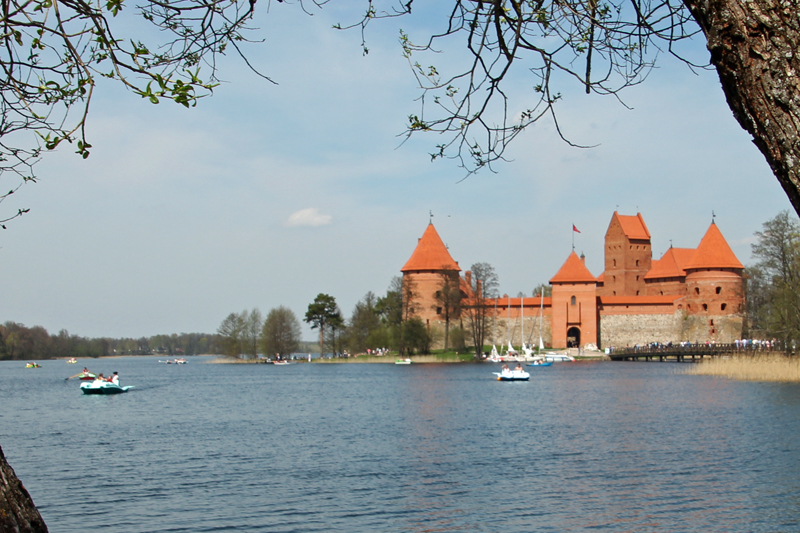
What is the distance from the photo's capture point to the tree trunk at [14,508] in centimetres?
232

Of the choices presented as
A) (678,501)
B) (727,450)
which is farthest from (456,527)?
(727,450)

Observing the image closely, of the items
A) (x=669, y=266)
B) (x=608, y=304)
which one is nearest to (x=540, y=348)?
(x=608, y=304)

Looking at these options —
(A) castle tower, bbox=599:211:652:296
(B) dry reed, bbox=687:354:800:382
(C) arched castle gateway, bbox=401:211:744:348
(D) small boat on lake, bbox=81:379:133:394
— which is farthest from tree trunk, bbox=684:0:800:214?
(A) castle tower, bbox=599:211:652:296

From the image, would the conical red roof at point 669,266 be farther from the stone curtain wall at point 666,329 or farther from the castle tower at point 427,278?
the castle tower at point 427,278

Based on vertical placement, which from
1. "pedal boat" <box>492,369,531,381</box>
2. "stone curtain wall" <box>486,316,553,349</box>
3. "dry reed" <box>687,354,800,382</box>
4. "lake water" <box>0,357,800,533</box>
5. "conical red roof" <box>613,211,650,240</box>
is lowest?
"lake water" <box>0,357,800,533</box>

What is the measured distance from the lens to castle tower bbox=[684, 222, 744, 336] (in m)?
56.3

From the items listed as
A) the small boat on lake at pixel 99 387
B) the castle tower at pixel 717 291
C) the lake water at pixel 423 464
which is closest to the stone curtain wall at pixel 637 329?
the castle tower at pixel 717 291

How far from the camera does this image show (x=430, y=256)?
63.5 m

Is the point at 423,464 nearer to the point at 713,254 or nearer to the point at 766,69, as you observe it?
the point at 766,69

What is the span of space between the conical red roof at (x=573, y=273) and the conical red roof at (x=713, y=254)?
756cm

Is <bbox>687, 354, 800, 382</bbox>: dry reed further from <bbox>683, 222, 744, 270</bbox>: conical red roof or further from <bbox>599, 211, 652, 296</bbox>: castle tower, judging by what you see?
<bbox>599, 211, 652, 296</bbox>: castle tower

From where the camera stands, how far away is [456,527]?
984 centimetres

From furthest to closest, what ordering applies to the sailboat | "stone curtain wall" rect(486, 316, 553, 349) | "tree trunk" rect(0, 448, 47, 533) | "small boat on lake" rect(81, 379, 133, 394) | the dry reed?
1. "stone curtain wall" rect(486, 316, 553, 349)
2. the sailboat
3. "small boat on lake" rect(81, 379, 133, 394)
4. the dry reed
5. "tree trunk" rect(0, 448, 47, 533)

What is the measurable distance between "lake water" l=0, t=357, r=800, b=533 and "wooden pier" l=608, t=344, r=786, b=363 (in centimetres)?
2406
